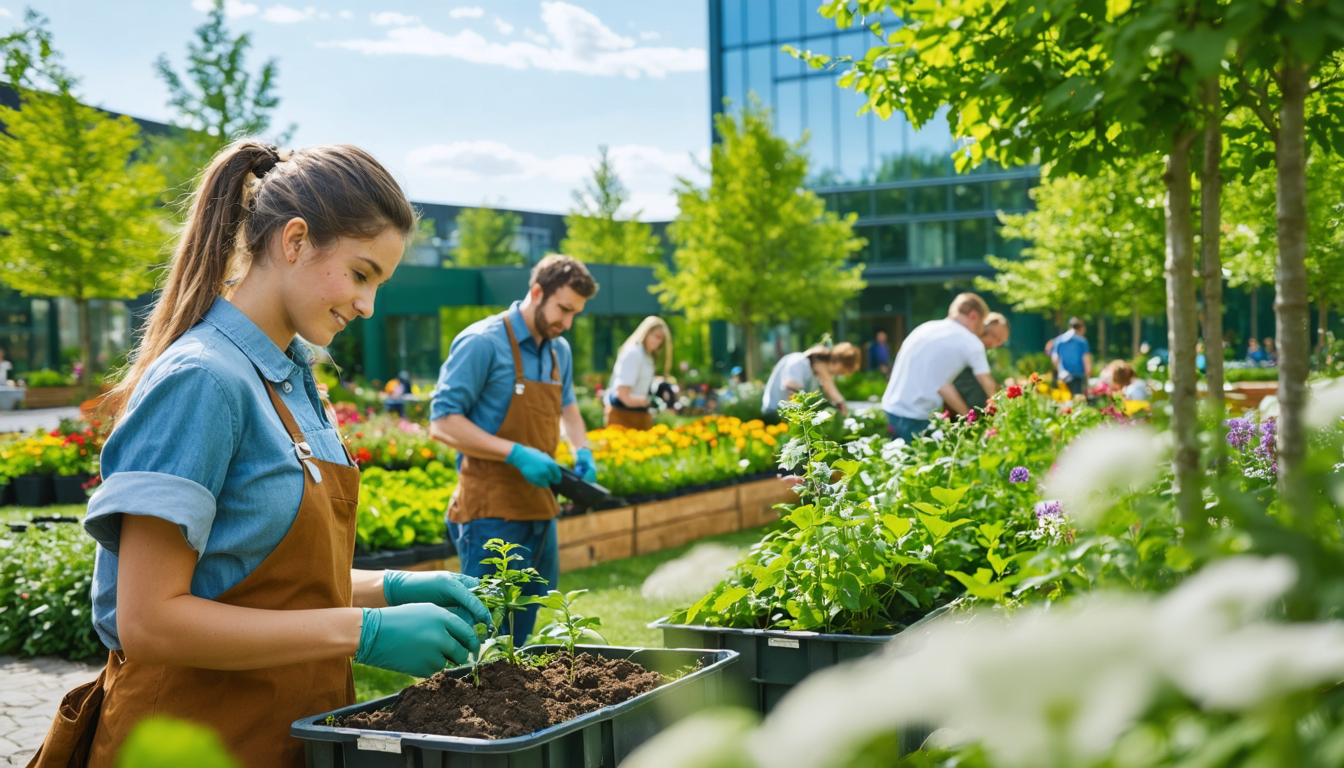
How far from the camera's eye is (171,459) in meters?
1.46

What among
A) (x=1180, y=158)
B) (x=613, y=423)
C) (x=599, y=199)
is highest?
(x=599, y=199)

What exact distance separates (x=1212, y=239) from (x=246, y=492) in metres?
1.86

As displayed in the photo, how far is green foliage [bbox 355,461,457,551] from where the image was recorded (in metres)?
5.50

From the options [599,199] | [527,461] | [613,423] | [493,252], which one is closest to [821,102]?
[599,199]

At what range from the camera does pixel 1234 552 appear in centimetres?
72

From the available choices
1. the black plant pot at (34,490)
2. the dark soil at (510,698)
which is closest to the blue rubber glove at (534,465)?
the dark soil at (510,698)

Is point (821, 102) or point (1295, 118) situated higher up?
point (821, 102)

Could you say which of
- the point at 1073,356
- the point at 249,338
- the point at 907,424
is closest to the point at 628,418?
the point at 907,424

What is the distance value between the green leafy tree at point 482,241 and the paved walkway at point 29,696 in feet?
106

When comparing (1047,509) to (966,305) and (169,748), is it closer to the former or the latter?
(169,748)

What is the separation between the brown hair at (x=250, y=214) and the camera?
1.74m

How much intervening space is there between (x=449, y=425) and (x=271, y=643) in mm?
2164

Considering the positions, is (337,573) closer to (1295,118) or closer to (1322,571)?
(1322,571)

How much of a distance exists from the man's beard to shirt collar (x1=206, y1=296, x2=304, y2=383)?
6.96ft
